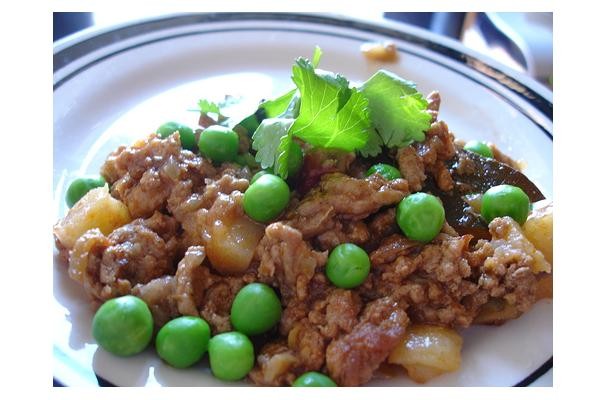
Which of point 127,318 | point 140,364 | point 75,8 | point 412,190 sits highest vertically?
point 75,8

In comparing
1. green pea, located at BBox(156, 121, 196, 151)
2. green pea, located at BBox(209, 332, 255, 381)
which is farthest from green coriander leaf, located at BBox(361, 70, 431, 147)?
green pea, located at BBox(209, 332, 255, 381)

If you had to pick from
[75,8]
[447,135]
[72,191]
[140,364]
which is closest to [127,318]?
[140,364]

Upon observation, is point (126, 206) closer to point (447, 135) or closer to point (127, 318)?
point (127, 318)

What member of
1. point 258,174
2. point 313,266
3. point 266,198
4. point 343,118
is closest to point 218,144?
point 258,174

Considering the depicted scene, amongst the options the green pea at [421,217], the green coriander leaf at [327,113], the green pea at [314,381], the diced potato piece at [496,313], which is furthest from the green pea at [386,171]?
the green pea at [314,381]

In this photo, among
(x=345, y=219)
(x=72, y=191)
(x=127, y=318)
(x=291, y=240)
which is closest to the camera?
(x=127, y=318)

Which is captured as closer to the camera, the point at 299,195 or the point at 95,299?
the point at 95,299
